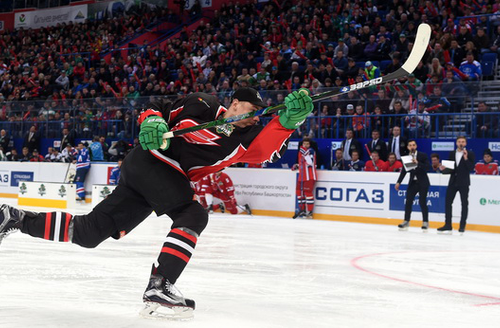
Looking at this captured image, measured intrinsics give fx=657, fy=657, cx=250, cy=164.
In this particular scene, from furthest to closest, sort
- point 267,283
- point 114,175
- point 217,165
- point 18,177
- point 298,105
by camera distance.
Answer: point 18,177 < point 114,175 < point 267,283 < point 217,165 < point 298,105

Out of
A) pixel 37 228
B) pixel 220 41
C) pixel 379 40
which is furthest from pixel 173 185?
pixel 220 41

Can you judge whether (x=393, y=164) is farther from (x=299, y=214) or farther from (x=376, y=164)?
(x=299, y=214)

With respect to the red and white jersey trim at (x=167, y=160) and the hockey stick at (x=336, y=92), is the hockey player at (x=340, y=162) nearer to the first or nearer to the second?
the hockey stick at (x=336, y=92)

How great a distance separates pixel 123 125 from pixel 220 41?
16.2 ft

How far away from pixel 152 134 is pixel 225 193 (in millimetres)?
10287

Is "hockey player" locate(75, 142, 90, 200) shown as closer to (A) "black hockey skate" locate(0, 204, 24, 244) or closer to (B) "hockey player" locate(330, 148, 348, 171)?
(B) "hockey player" locate(330, 148, 348, 171)

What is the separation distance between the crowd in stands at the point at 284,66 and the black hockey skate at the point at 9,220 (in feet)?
33.3

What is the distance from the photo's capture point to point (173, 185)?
356cm

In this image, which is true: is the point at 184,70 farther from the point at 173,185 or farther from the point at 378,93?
the point at 173,185

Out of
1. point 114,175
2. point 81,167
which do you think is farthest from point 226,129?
point 81,167

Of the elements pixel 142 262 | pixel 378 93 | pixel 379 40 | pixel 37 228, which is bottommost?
pixel 142 262

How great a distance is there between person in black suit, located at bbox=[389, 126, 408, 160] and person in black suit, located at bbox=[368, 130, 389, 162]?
0.13m

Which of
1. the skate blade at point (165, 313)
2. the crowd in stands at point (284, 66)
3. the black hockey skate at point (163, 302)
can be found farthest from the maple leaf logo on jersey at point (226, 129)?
the crowd in stands at point (284, 66)

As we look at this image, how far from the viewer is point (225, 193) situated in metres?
13.7
